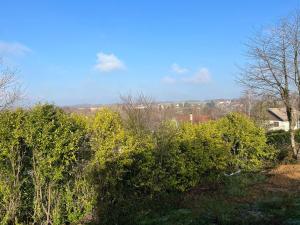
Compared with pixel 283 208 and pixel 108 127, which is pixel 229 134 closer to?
pixel 283 208

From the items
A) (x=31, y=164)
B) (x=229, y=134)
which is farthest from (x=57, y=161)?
(x=229, y=134)

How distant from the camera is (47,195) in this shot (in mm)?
6859

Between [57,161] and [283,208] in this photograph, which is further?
[283,208]

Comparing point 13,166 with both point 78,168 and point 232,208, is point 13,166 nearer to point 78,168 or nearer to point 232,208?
point 78,168

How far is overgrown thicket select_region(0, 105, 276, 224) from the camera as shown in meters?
6.54

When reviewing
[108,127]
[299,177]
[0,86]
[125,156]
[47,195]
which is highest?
[0,86]

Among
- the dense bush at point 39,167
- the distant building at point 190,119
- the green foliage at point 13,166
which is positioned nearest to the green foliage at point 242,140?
the distant building at point 190,119

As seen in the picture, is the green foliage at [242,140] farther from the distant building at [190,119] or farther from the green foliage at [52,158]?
the green foliage at [52,158]

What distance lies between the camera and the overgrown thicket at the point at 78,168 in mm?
6539

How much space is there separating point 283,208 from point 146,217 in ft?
8.95

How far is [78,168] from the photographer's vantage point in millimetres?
7281

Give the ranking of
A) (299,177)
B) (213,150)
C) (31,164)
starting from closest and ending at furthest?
(31,164) < (213,150) < (299,177)

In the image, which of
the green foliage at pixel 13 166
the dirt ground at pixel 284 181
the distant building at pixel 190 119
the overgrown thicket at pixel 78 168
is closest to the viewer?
the green foliage at pixel 13 166

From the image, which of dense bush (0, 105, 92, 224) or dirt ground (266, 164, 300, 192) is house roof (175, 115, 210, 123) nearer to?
dirt ground (266, 164, 300, 192)
